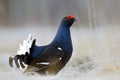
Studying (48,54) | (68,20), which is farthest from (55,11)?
(48,54)

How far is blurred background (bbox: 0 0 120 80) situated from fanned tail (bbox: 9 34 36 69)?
0.03 m

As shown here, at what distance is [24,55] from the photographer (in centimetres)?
233

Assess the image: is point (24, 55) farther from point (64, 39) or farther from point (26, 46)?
point (64, 39)

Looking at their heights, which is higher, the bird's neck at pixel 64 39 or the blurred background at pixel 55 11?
the blurred background at pixel 55 11

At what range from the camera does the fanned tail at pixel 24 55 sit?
2.33 metres

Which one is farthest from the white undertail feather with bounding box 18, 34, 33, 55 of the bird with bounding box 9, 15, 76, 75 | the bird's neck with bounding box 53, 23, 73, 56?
the bird's neck with bounding box 53, 23, 73, 56

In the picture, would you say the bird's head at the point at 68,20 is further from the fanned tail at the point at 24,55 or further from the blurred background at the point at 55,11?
the fanned tail at the point at 24,55

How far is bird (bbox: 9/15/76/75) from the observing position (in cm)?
233

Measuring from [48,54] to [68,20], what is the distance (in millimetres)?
175

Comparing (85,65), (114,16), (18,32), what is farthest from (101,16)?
(18,32)

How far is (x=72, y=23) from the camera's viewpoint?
236 centimetres

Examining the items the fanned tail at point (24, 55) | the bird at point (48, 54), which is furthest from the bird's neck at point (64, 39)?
the fanned tail at point (24, 55)

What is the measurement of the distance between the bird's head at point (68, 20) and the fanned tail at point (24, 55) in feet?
0.52

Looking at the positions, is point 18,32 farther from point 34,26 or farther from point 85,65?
point 85,65
